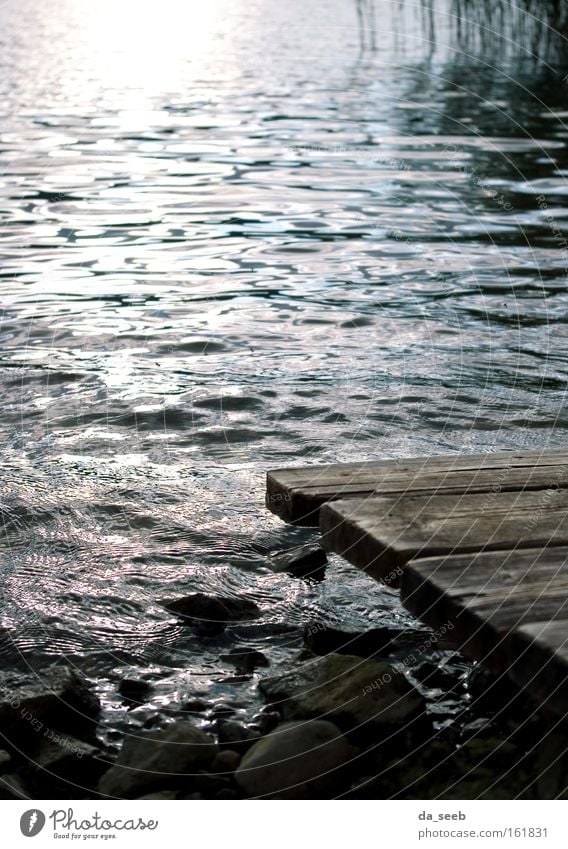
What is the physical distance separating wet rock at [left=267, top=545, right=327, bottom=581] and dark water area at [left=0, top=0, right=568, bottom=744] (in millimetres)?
66

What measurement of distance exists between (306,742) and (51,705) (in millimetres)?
906

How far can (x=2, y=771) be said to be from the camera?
11.9 feet

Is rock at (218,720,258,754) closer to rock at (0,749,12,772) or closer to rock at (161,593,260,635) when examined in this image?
rock at (0,749,12,772)

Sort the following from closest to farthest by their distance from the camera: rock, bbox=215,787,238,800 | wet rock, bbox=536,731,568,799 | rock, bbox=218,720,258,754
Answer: wet rock, bbox=536,731,568,799 < rock, bbox=215,787,238,800 < rock, bbox=218,720,258,754

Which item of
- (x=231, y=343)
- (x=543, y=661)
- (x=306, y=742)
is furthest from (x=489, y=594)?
(x=231, y=343)

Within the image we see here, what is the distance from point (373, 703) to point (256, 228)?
1063 centimetres

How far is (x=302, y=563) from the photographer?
17.2 feet

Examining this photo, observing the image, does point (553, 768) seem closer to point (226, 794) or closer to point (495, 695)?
point (495, 695)

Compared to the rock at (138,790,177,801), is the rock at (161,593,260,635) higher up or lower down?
lower down

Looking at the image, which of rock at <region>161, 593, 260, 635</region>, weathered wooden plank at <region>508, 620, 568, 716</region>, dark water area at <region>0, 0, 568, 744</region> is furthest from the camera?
dark water area at <region>0, 0, 568, 744</region>

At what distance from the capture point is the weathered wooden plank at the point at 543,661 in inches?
118

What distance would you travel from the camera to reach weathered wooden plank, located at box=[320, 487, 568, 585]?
3.86m

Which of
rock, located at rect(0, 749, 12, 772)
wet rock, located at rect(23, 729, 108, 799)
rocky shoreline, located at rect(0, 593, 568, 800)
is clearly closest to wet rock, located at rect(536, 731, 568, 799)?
rocky shoreline, located at rect(0, 593, 568, 800)

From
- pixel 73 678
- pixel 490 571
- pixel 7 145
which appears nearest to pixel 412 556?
pixel 490 571
